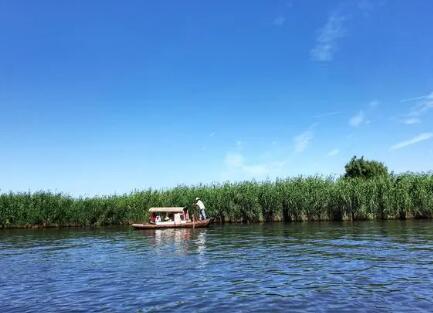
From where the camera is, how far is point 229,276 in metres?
17.5

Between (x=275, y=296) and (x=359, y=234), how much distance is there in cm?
1932

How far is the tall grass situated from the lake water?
17072 millimetres

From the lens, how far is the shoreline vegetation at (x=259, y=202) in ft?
152

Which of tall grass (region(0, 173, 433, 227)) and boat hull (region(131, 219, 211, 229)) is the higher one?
tall grass (region(0, 173, 433, 227))

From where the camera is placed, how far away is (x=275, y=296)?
13.9 m

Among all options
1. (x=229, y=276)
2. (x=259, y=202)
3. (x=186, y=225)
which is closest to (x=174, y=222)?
(x=186, y=225)

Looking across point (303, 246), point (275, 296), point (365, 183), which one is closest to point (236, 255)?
point (303, 246)

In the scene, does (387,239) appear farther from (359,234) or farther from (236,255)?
(236,255)

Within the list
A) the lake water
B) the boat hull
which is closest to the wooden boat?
the boat hull

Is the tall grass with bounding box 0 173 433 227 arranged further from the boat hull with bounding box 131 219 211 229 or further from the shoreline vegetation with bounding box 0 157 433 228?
the boat hull with bounding box 131 219 211 229

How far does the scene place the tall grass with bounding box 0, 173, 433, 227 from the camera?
46250 millimetres

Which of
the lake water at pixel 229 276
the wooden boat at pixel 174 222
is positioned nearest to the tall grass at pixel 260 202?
the wooden boat at pixel 174 222

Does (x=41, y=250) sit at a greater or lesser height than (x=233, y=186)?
lesser

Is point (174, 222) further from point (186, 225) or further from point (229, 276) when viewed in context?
point (229, 276)
